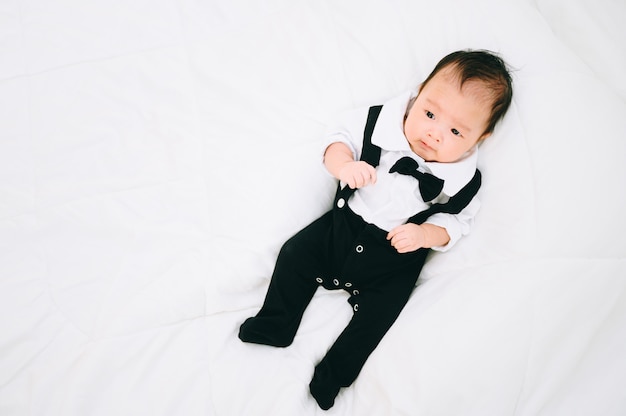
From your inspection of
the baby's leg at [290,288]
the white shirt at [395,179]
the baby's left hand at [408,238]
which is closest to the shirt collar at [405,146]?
the white shirt at [395,179]

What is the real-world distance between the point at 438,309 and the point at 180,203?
2.08 feet

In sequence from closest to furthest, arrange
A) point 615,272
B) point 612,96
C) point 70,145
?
1. point 615,272
2. point 612,96
3. point 70,145

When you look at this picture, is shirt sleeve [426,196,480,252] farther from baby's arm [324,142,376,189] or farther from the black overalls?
baby's arm [324,142,376,189]

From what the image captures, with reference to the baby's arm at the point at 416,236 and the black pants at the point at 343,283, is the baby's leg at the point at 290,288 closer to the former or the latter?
the black pants at the point at 343,283

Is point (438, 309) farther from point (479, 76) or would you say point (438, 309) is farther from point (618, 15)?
point (618, 15)

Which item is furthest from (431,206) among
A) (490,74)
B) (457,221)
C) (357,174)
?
(490,74)

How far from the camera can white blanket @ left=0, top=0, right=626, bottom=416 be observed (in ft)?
2.68

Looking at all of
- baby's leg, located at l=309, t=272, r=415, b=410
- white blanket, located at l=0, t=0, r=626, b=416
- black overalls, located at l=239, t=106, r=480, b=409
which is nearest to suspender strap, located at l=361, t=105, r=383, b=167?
black overalls, located at l=239, t=106, r=480, b=409

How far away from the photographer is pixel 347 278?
38.4 inches

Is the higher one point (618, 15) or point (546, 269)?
point (618, 15)

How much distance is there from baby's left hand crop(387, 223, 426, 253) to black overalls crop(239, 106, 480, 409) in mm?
50

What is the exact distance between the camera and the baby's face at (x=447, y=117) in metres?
0.87

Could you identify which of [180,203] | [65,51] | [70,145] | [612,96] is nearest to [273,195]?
[180,203]

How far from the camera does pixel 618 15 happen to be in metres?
1.04
